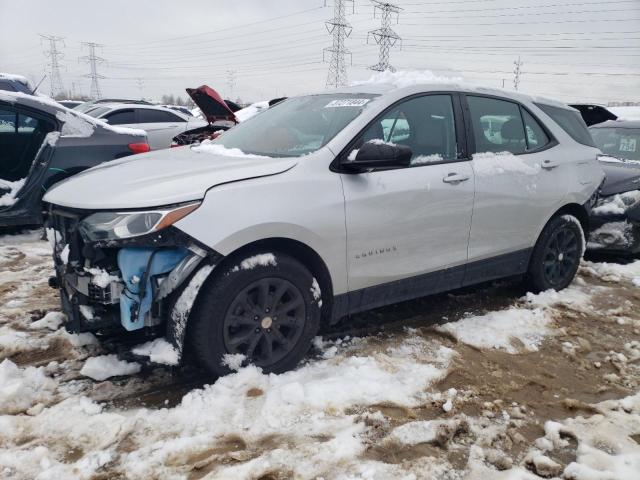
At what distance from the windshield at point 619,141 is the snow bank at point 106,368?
20.9 feet

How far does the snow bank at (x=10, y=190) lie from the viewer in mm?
5285

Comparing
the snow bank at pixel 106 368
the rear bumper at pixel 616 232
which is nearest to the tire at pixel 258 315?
the snow bank at pixel 106 368

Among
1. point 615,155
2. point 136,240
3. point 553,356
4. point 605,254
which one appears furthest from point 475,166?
point 615,155

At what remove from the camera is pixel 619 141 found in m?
6.82

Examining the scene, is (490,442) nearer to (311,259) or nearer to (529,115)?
(311,259)

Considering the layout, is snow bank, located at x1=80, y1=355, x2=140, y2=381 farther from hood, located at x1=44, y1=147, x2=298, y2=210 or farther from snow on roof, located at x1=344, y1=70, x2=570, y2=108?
snow on roof, located at x1=344, y1=70, x2=570, y2=108

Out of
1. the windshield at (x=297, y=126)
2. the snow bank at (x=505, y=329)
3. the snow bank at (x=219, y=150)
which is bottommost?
the snow bank at (x=505, y=329)

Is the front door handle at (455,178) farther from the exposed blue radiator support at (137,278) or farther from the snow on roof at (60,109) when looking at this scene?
the snow on roof at (60,109)

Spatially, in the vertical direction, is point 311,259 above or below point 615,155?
below

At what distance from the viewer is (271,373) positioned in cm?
294

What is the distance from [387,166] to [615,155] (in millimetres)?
4862

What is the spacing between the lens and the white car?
10.3 meters

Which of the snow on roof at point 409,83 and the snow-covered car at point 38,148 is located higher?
the snow on roof at point 409,83

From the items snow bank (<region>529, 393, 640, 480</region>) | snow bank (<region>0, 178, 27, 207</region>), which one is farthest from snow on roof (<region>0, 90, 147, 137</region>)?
snow bank (<region>529, 393, 640, 480</region>)
